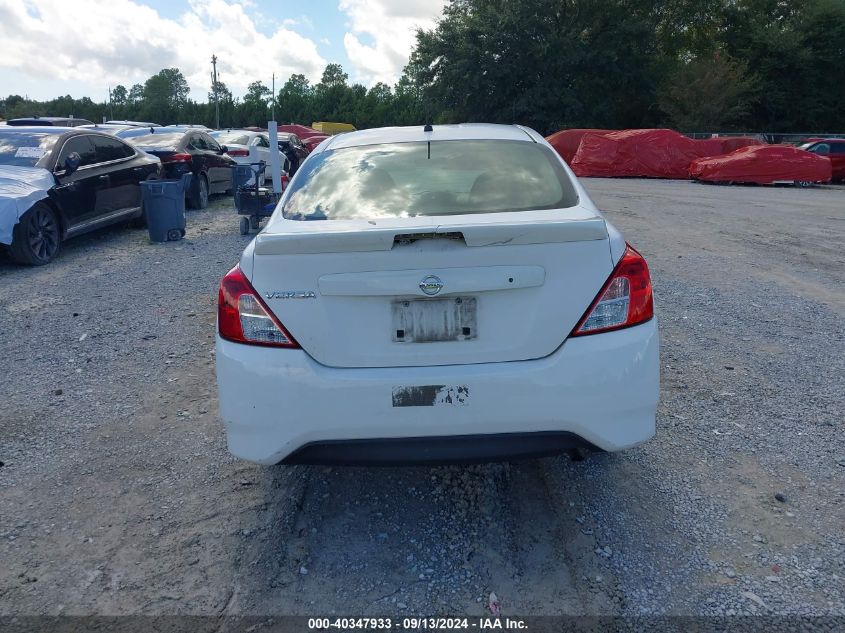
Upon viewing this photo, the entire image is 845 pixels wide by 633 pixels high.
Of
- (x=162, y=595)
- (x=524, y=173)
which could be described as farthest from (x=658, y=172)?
(x=162, y=595)

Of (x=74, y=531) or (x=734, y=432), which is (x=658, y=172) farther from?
(x=74, y=531)

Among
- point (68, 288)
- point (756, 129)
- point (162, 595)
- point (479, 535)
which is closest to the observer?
point (162, 595)

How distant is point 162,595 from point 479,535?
1.28 metres

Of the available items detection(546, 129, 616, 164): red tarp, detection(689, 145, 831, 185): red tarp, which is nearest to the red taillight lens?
detection(689, 145, 831, 185): red tarp

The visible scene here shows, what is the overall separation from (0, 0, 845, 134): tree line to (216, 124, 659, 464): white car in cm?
4158

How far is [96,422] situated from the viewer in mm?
4207

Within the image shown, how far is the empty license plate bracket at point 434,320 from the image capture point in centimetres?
272

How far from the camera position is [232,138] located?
19.7 meters

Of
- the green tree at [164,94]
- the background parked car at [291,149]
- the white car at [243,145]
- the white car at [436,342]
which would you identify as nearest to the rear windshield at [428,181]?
the white car at [436,342]

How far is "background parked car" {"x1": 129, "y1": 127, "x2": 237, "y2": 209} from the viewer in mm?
13258

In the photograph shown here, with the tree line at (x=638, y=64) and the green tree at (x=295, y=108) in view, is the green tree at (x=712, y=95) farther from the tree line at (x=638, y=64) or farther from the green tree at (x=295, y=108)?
the green tree at (x=295, y=108)

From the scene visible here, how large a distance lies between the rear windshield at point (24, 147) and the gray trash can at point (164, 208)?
1308 millimetres

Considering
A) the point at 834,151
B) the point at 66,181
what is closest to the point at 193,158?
the point at 66,181

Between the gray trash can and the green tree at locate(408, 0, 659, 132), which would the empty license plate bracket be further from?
the green tree at locate(408, 0, 659, 132)
